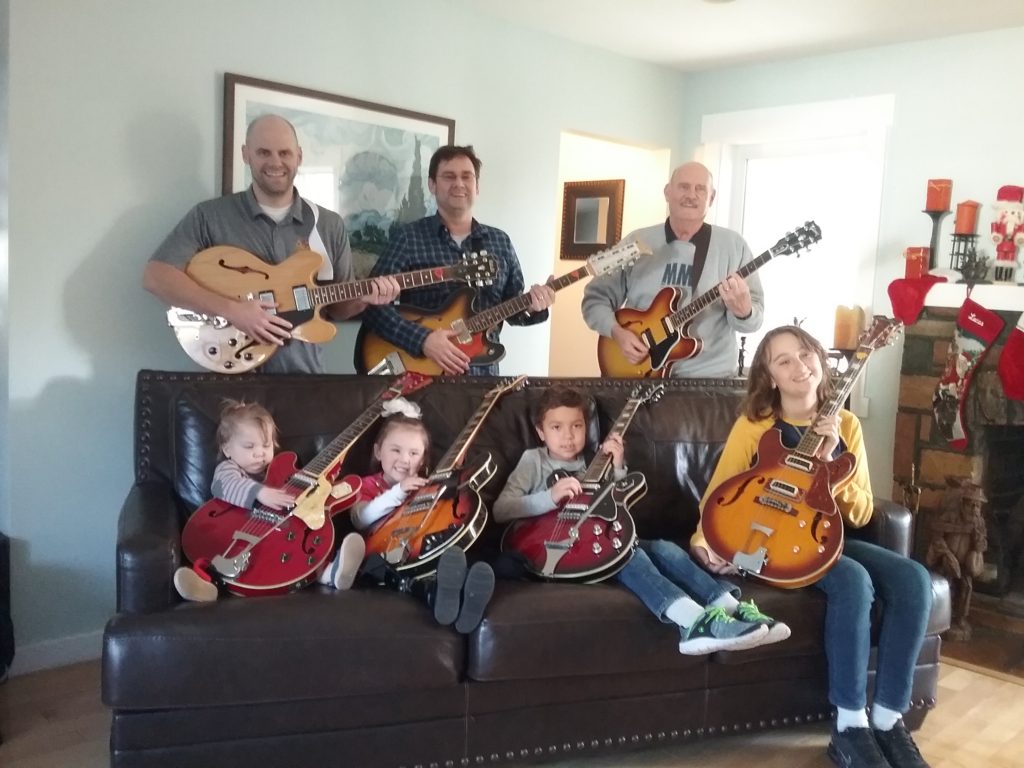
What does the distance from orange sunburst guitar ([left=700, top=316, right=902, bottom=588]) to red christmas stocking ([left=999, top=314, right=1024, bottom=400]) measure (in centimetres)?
122

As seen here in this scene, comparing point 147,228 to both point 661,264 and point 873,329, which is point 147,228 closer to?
point 661,264

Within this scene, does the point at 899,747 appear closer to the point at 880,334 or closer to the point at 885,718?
the point at 885,718

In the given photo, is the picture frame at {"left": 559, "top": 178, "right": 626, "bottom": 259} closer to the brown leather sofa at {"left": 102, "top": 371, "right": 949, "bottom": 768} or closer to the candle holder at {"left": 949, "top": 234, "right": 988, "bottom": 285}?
the candle holder at {"left": 949, "top": 234, "right": 988, "bottom": 285}

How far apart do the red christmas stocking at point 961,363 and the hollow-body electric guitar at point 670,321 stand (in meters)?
0.90

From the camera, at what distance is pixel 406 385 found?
102 inches

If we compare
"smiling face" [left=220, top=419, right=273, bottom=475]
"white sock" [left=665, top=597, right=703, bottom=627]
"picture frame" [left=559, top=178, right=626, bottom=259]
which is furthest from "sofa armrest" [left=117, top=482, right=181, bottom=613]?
"picture frame" [left=559, top=178, right=626, bottom=259]

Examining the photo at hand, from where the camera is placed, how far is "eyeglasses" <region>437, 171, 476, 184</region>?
2.96 m

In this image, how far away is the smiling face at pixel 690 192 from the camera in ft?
10.1

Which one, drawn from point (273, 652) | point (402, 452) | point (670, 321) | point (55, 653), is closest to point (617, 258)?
point (670, 321)

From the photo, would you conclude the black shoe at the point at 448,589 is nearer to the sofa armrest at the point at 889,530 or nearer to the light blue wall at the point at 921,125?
the sofa armrest at the point at 889,530

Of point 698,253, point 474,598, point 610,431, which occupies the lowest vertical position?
point 474,598

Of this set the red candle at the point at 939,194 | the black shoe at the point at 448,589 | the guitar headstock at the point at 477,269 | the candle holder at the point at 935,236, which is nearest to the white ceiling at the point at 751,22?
the red candle at the point at 939,194

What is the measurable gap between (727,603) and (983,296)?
1.98 meters

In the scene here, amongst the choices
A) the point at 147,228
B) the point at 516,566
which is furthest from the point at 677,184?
the point at 147,228
